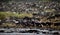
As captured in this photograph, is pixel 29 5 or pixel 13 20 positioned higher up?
pixel 29 5

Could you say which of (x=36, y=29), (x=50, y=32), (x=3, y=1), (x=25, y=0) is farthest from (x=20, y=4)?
(x=50, y=32)

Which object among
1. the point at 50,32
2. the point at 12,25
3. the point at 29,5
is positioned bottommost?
the point at 50,32

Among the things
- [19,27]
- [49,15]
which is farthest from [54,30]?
[19,27]

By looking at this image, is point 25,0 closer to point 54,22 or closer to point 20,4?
point 20,4

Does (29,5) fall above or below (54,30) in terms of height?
above

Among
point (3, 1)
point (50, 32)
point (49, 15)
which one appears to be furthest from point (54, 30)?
point (3, 1)

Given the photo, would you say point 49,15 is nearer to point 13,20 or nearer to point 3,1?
point 13,20

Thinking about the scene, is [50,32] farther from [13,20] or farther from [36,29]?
[13,20]
